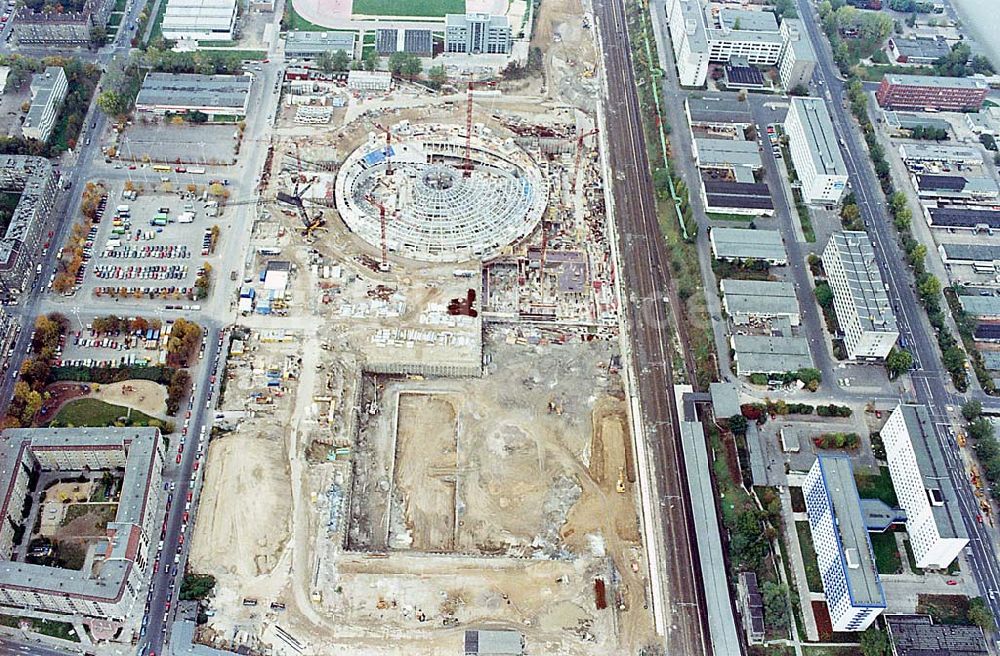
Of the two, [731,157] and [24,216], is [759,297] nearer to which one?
[731,157]

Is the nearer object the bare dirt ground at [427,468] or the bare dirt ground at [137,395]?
A: the bare dirt ground at [427,468]

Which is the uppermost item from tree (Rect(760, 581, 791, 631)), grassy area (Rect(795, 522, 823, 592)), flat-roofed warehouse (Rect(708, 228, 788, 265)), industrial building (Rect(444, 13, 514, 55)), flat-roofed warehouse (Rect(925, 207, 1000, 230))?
industrial building (Rect(444, 13, 514, 55))

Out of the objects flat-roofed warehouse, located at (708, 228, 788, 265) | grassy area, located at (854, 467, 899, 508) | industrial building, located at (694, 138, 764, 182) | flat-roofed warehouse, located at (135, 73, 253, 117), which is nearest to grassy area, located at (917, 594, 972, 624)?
grassy area, located at (854, 467, 899, 508)

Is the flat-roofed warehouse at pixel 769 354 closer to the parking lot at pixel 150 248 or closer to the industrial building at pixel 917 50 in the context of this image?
the parking lot at pixel 150 248

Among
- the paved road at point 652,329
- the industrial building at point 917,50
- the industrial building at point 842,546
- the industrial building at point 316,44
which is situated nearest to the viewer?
the industrial building at point 842,546

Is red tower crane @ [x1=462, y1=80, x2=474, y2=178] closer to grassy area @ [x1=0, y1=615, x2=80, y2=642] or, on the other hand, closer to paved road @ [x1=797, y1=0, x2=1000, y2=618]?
paved road @ [x1=797, y1=0, x2=1000, y2=618]

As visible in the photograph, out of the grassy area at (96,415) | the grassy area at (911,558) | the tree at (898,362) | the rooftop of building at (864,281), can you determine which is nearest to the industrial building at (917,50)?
the rooftop of building at (864,281)

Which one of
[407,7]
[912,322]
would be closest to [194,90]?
[407,7]
